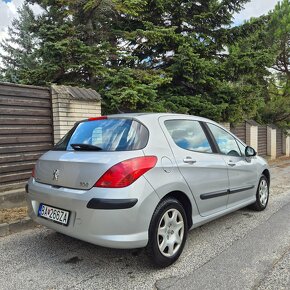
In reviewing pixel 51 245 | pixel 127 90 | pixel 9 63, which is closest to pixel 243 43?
pixel 127 90

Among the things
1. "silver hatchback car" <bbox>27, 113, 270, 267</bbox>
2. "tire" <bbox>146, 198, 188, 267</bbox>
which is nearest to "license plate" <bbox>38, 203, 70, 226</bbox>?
"silver hatchback car" <bbox>27, 113, 270, 267</bbox>

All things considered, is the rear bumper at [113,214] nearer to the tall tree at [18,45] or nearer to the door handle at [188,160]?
the door handle at [188,160]

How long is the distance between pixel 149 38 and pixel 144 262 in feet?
23.4

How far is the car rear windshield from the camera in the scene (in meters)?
3.01

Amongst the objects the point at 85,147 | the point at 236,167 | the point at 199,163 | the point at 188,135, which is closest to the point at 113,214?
the point at 85,147

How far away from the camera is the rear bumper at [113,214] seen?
8.84 ft

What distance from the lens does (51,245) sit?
3689 millimetres

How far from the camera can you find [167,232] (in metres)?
3.08

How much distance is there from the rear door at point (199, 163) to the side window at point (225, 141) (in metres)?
0.24

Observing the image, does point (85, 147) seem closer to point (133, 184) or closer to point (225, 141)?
point (133, 184)

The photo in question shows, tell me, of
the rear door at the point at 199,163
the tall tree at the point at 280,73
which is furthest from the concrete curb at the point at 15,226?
the tall tree at the point at 280,73

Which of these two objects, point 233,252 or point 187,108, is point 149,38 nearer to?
point 187,108

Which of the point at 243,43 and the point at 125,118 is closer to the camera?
the point at 125,118

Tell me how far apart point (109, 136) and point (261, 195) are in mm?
3334
